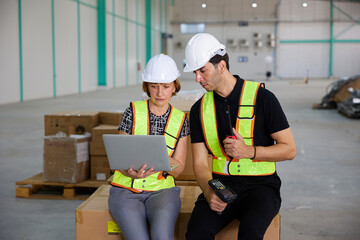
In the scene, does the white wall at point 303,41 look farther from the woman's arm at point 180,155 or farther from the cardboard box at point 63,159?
the woman's arm at point 180,155

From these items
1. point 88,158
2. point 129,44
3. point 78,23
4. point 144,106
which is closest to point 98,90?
point 78,23

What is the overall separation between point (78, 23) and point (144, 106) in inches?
695

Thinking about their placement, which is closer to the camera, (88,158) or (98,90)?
(88,158)

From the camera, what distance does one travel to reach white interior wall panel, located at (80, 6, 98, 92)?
2028 cm

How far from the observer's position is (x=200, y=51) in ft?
8.32

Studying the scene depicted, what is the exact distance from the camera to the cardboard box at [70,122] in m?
5.14

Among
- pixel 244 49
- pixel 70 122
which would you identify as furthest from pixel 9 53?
pixel 244 49

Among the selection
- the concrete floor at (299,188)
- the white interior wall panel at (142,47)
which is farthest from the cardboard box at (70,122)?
the white interior wall panel at (142,47)

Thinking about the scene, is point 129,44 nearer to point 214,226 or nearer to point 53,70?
point 53,70

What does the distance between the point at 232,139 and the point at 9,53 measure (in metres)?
13.6

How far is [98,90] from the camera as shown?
870 inches

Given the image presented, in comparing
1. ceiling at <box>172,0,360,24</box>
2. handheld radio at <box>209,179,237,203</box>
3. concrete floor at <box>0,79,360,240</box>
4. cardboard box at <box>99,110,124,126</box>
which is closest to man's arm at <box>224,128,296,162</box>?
handheld radio at <box>209,179,237,203</box>

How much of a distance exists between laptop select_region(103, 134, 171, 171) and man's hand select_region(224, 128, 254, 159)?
1.08 ft

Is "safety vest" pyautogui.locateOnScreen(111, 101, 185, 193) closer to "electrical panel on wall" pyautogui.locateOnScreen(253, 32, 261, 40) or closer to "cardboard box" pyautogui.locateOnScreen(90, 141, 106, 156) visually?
"cardboard box" pyautogui.locateOnScreen(90, 141, 106, 156)
